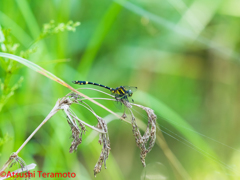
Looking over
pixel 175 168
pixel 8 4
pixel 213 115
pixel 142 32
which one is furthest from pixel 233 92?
pixel 8 4

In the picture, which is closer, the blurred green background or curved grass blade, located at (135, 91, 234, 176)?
curved grass blade, located at (135, 91, 234, 176)

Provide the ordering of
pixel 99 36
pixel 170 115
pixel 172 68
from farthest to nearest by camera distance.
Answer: pixel 172 68 < pixel 99 36 < pixel 170 115

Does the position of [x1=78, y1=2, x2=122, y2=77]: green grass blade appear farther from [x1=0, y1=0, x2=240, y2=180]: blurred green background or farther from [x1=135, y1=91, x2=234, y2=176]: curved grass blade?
[x1=135, y1=91, x2=234, y2=176]: curved grass blade

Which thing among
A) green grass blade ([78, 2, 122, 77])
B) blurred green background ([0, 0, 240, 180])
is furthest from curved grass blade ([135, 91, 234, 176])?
green grass blade ([78, 2, 122, 77])

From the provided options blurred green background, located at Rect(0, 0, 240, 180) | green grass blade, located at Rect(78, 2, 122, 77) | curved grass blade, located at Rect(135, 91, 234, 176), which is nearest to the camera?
curved grass blade, located at Rect(135, 91, 234, 176)

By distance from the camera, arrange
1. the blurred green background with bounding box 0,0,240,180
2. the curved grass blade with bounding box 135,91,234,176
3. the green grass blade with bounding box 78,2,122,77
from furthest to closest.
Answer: the blurred green background with bounding box 0,0,240,180 → the green grass blade with bounding box 78,2,122,77 → the curved grass blade with bounding box 135,91,234,176

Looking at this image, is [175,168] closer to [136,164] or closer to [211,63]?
[136,164]

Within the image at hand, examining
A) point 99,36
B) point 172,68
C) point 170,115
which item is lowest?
point 170,115

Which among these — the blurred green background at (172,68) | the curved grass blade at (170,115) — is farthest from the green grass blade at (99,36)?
the curved grass blade at (170,115)

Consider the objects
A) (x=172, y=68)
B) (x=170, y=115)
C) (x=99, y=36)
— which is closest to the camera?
Answer: (x=170, y=115)

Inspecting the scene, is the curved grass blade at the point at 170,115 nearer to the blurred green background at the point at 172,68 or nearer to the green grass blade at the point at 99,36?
the blurred green background at the point at 172,68

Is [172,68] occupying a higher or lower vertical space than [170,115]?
higher
